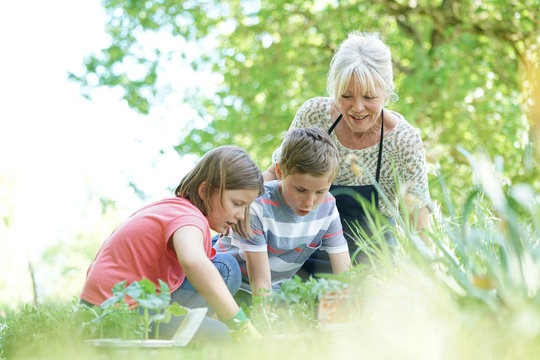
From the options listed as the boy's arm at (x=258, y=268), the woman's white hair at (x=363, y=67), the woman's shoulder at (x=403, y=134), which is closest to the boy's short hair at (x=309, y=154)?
the woman's white hair at (x=363, y=67)

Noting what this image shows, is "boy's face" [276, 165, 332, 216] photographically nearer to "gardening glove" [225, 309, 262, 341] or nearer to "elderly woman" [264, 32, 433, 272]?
"elderly woman" [264, 32, 433, 272]

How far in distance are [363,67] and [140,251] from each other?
1.54m

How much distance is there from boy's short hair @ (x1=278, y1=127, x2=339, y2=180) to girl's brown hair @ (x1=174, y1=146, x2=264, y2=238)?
0.81 ft

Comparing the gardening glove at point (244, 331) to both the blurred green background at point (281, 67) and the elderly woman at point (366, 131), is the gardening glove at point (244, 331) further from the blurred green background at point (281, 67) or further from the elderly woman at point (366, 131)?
the blurred green background at point (281, 67)

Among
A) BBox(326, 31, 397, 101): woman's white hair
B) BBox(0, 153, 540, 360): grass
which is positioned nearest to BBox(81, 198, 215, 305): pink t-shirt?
BBox(0, 153, 540, 360): grass

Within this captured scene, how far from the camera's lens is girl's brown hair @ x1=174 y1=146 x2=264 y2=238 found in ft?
9.08

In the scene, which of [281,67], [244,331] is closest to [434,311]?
[244,331]

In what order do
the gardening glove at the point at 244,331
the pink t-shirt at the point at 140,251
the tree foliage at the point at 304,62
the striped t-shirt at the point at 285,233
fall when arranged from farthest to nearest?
the tree foliage at the point at 304,62 → the striped t-shirt at the point at 285,233 → the pink t-shirt at the point at 140,251 → the gardening glove at the point at 244,331

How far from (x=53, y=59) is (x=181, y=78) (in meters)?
3.28

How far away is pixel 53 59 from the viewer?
38.2 ft

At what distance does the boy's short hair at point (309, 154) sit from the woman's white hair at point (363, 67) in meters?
0.33

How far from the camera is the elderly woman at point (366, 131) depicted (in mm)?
3234

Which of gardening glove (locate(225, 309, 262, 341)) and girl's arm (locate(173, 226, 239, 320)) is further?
girl's arm (locate(173, 226, 239, 320))

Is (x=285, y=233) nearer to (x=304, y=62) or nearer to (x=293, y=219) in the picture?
(x=293, y=219)
